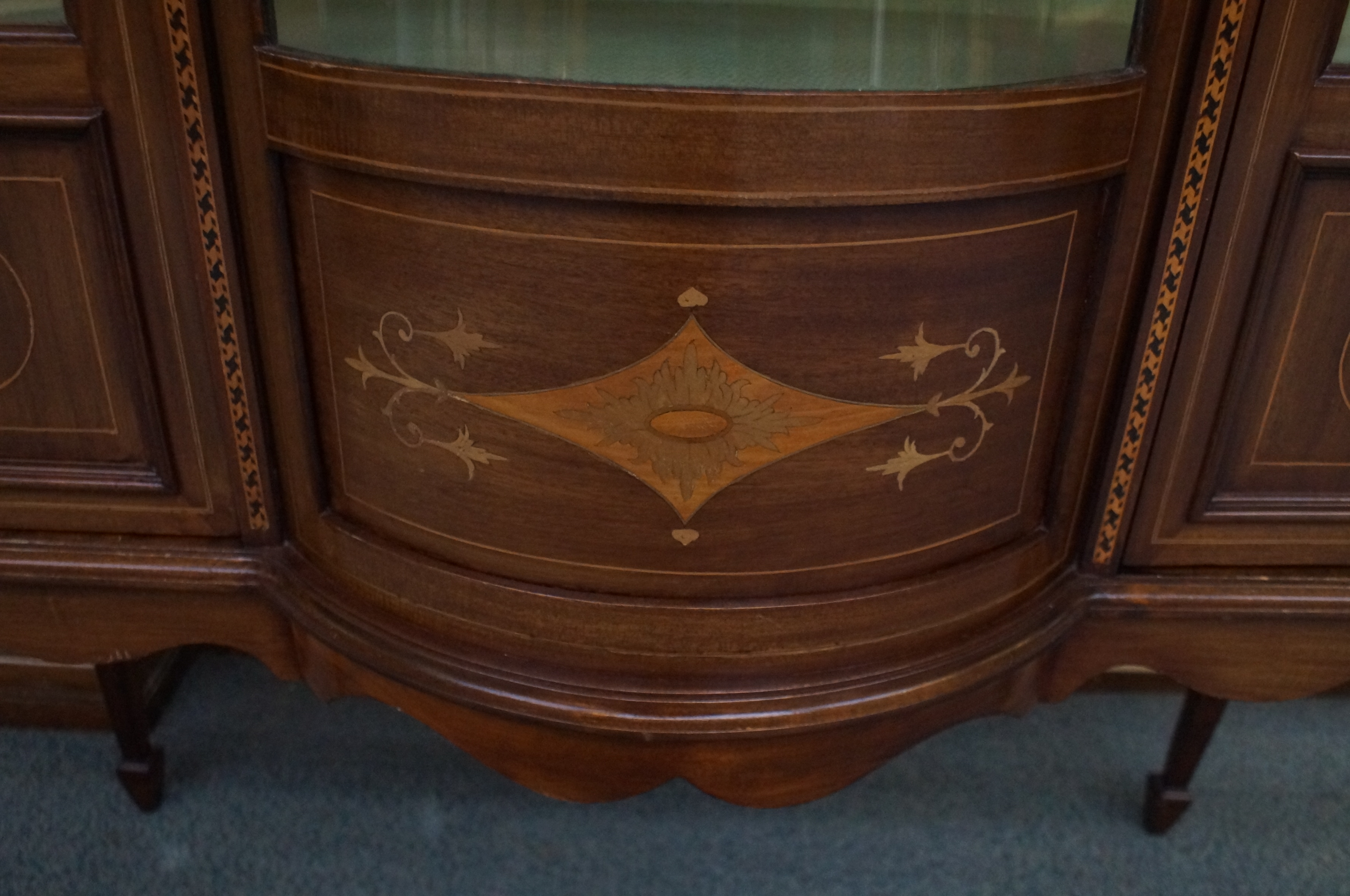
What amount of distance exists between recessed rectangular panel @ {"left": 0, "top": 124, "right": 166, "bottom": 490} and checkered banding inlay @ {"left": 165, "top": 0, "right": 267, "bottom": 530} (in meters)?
0.05

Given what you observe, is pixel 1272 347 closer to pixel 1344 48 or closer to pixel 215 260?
pixel 1344 48

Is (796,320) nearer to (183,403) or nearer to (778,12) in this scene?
(778,12)

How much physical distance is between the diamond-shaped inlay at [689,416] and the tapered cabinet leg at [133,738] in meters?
0.50

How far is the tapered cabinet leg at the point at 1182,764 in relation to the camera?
2.76ft

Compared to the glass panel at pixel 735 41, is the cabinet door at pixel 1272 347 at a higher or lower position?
lower

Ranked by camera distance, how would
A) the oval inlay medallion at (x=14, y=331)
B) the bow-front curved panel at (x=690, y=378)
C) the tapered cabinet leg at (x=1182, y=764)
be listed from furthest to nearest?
the tapered cabinet leg at (x=1182, y=764) → the oval inlay medallion at (x=14, y=331) → the bow-front curved panel at (x=690, y=378)

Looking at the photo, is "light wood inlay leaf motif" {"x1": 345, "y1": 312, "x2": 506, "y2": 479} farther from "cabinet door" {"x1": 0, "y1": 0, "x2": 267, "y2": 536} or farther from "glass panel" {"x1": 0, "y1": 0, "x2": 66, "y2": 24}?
"glass panel" {"x1": 0, "y1": 0, "x2": 66, "y2": 24}

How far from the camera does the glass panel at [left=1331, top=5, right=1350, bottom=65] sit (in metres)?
0.54

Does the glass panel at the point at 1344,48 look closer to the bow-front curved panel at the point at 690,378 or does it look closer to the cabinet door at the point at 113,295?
the bow-front curved panel at the point at 690,378

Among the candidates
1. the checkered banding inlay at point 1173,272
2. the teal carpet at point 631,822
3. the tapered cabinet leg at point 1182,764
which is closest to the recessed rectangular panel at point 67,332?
the teal carpet at point 631,822

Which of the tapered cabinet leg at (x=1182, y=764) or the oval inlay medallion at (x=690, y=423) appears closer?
the oval inlay medallion at (x=690, y=423)

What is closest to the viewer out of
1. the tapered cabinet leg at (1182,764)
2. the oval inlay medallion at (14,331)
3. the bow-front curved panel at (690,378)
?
the bow-front curved panel at (690,378)

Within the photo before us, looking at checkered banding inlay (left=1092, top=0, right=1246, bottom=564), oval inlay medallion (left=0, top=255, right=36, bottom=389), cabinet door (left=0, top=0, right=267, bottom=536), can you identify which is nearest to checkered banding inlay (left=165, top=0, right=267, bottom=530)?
cabinet door (left=0, top=0, right=267, bottom=536)

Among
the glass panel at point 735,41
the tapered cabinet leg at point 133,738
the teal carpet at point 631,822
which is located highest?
the glass panel at point 735,41
